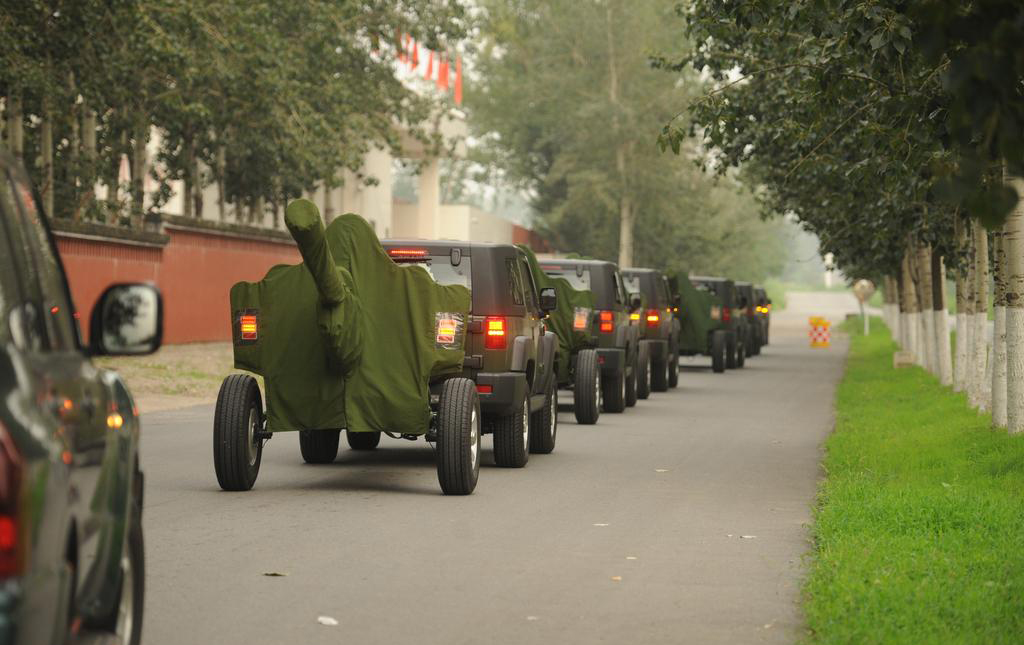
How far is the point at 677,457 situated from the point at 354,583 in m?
7.87

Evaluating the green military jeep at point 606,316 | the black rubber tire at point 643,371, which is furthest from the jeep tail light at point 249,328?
the black rubber tire at point 643,371

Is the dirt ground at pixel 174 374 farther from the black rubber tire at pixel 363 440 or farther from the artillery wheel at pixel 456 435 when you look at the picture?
the artillery wheel at pixel 456 435

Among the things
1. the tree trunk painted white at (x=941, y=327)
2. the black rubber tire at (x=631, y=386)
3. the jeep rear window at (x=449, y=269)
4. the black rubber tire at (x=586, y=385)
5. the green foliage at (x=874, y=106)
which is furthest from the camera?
the tree trunk painted white at (x=941, y=327)

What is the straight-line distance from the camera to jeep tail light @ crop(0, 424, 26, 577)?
3.91 meters

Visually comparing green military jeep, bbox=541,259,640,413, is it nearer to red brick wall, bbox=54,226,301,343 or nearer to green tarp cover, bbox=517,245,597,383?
green tarp cover, bbox=517,245,597,383

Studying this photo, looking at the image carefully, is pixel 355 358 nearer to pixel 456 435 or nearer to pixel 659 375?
pixel 456 435

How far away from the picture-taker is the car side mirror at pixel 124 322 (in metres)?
5.56

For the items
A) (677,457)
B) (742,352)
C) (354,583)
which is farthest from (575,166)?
(354,583)

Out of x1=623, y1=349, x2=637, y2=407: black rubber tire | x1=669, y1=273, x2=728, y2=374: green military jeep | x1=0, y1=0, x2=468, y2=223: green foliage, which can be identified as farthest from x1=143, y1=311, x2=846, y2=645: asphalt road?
x1=669, y1=273, x2=728, y2=374: green military jeep

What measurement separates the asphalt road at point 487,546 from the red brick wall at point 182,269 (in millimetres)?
11829

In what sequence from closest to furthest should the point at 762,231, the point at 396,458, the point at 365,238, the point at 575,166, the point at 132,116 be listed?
the point at 365,238 → the point at 396,458 → the point at 132,116 → the point at 575,166 → the point at 762,231

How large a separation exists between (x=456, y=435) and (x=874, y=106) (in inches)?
225

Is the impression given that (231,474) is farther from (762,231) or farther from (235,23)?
(762,231)

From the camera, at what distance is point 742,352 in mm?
38781
